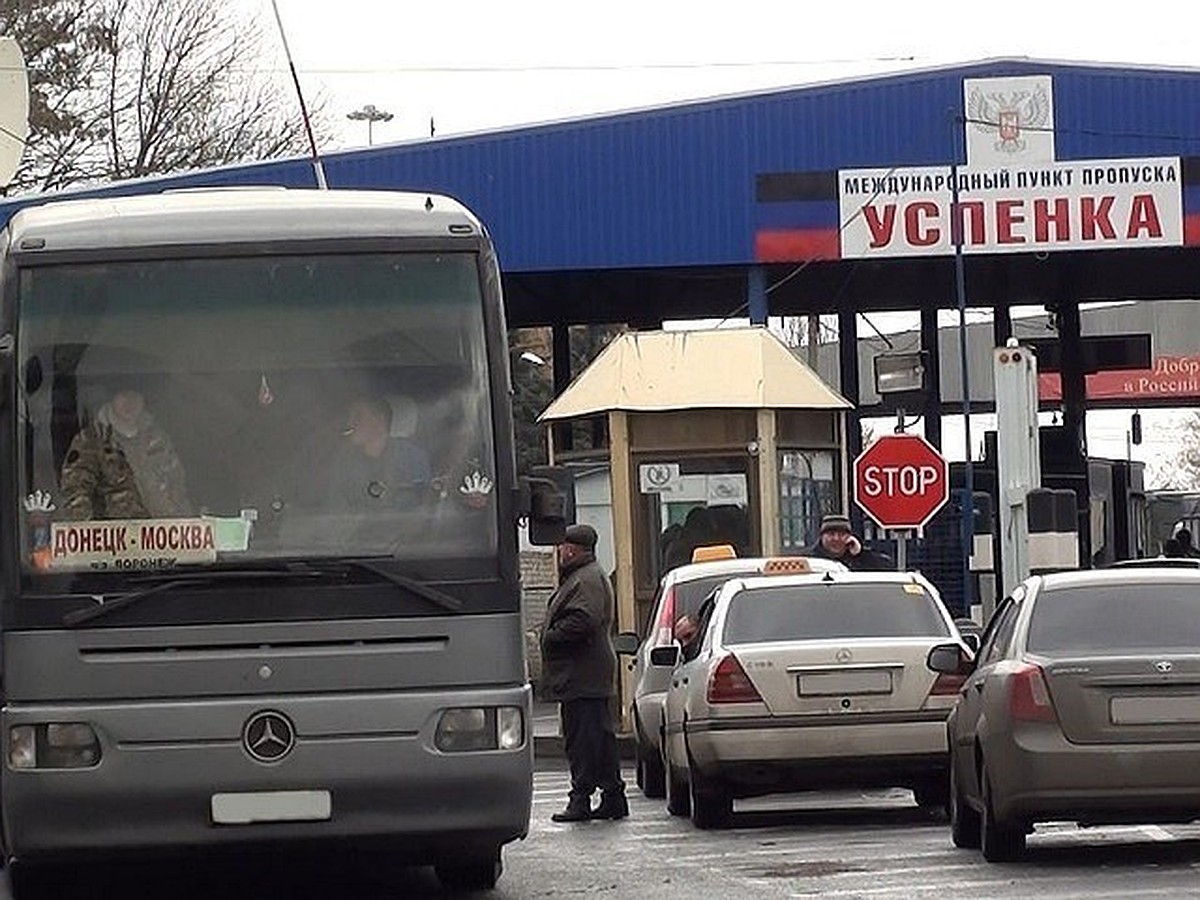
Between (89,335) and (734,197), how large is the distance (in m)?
22.3

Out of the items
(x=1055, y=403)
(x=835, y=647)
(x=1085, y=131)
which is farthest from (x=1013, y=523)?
(x=1055, y=403)

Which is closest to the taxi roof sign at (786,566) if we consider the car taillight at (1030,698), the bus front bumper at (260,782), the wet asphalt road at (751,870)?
the wet asphalt road at (751,870)

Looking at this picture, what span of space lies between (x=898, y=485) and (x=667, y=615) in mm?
5984

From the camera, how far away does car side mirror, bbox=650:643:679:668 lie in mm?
19141

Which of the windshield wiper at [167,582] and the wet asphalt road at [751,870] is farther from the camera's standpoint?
the wet asphalt road at [751,870]

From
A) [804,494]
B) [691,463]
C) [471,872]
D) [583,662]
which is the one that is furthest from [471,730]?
[804,494]

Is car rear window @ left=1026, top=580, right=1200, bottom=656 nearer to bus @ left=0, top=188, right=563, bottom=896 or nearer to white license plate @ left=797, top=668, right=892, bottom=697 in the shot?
white license plate @ left=797, top=668, right=892, bottom=697

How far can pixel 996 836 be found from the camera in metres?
14.6

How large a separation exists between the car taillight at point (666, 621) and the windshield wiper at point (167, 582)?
30.7ft

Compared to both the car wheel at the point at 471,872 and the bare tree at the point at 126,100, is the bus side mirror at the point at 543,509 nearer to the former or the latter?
the car wheel at the point at 471,872

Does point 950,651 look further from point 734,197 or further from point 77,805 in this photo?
point 734,197

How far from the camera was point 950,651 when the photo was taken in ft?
54.0

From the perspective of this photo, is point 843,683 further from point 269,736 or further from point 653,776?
point 269,736

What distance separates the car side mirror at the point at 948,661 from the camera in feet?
53.6
